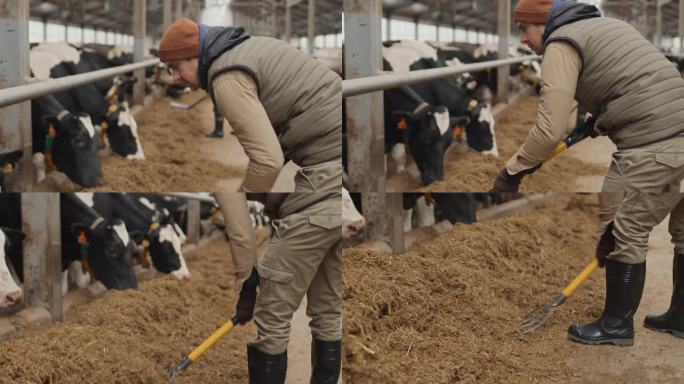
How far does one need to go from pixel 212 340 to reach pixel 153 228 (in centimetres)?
61

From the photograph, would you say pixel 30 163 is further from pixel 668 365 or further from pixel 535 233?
pixel 668 365

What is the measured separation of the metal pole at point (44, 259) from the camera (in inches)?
79.0

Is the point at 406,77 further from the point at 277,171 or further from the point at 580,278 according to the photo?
the point at 580,278

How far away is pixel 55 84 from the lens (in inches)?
70.4

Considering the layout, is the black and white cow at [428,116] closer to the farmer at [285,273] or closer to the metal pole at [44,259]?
the farmer at [285,273]

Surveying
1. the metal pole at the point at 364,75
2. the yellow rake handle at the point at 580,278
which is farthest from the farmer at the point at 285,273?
the yellow rake handle at the point at 580,278

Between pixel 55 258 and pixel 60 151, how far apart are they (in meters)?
0.38

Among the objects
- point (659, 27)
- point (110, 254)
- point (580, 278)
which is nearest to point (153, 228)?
point (110, 254)

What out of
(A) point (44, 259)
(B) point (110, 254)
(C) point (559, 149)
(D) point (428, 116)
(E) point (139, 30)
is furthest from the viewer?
(B) point (110, 254)

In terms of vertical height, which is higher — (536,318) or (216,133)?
(216,133)

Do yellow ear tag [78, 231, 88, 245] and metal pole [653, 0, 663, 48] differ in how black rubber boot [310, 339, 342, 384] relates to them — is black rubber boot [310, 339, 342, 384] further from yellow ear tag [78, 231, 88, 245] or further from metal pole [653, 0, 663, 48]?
metal pole [653, 0, 663, 48]

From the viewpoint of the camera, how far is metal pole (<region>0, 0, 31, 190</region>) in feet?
5.77

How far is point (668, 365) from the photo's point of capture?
1824 millimetres

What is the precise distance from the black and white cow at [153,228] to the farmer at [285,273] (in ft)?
1.30
